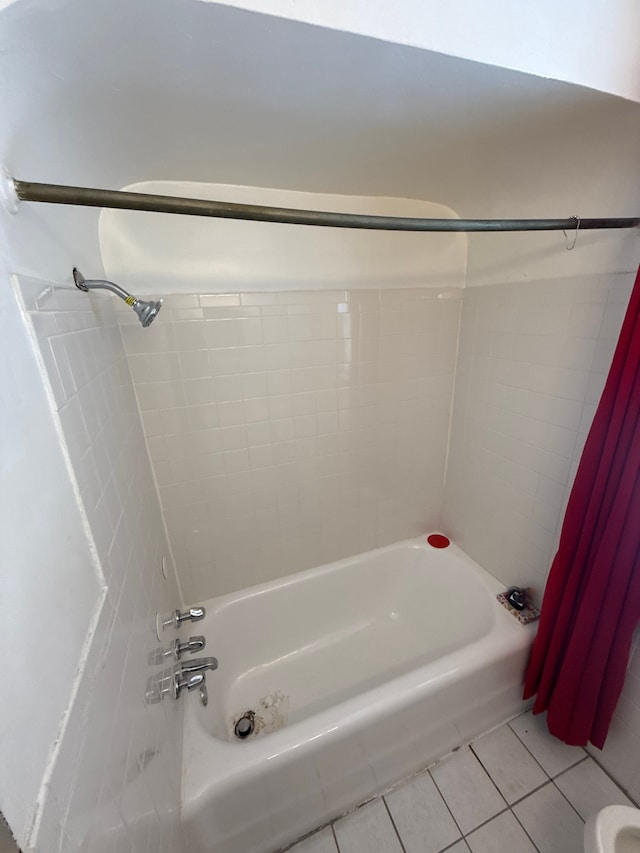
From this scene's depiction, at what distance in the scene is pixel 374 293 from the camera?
1.35 meters

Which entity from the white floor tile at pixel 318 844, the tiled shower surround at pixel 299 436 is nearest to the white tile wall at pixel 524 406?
the tiled shower surround at pixel 299 436

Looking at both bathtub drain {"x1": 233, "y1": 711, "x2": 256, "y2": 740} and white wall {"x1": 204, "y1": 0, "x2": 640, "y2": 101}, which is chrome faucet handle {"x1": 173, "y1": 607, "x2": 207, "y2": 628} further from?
white wall {"x1": 204, "y1": 0, "x2": 640, "y2": 101}

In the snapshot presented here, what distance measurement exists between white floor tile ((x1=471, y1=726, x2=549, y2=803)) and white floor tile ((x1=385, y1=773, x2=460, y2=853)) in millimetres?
221

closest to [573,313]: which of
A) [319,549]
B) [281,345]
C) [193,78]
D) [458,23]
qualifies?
[458,23]

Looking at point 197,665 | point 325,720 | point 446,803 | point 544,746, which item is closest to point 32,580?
point 197,665

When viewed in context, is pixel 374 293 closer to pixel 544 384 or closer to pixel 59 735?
pixel 544 384

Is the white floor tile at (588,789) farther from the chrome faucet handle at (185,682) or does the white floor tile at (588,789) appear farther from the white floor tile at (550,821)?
the chrome faucet handle at (185,682)

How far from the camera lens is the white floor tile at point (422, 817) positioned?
1.04 metres

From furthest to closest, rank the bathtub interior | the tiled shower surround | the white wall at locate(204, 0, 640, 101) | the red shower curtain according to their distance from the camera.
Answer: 1. the bathtub interior
2. the red shower curtain
3. the tiled shower surround
4. the white wall at locate(204, 0, 640, 101)

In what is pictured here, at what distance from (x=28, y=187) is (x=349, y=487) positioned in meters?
1.39

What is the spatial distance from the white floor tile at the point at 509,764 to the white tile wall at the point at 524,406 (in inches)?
22.6

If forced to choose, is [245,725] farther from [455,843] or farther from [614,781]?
[614,781]

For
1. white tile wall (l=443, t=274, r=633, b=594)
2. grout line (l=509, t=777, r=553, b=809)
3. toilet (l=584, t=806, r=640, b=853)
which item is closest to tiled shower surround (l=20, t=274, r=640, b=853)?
white tile wall (l=443, t=274, r=633, b=594)

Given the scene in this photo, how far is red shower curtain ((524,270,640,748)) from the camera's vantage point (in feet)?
2.86
